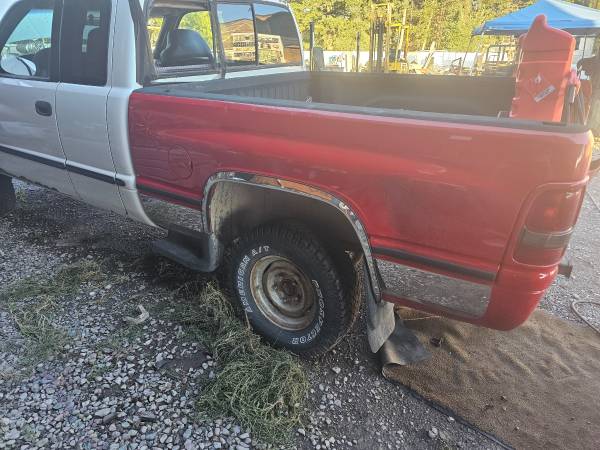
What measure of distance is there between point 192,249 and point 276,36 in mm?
2307

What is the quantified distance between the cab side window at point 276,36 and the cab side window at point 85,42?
1.45 m

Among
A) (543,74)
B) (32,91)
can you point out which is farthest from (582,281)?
(32,91)

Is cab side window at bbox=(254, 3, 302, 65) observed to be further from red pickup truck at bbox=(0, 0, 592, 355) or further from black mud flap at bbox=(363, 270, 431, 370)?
black mud flap at bbox=(363, 270, 431, 370)

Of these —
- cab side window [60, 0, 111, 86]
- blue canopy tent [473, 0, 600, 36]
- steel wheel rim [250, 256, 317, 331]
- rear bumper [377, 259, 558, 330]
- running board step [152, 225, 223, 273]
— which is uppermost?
blue canopy tent [473, 0, 600, 36]

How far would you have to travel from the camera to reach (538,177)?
1672mm

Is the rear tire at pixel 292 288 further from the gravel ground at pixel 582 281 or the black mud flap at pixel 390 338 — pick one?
the gravel ground at pixel 582 281

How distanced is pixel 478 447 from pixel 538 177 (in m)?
1.29

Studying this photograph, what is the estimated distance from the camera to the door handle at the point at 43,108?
10.4ft

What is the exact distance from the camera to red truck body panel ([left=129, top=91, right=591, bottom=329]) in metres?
1.70

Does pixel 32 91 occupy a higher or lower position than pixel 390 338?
higher

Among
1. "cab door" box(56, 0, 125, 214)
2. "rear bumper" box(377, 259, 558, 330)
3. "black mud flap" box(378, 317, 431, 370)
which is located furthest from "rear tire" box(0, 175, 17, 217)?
"rear bumper" box(377, 259, 558, 330)

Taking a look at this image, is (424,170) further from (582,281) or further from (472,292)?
(582,281)

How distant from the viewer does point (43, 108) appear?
322 centimetres

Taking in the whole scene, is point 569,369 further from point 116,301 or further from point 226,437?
point 116,301
